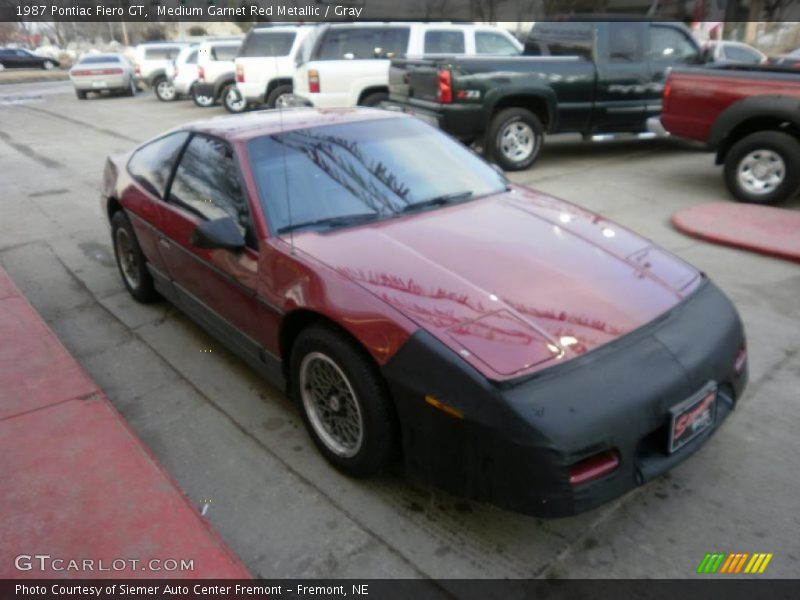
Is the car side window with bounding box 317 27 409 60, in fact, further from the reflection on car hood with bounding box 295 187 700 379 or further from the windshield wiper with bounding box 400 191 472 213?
the reflection on car hood with bounding box 295 187 700 379

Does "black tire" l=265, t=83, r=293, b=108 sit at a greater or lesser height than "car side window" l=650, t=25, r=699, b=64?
lesser

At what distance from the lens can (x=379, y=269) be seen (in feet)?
8.94

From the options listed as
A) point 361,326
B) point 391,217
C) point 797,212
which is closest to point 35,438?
point 361,326

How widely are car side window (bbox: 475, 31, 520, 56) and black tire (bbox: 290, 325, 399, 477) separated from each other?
8987mm

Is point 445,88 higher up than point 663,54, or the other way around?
point 663,54

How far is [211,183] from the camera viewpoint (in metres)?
3.57

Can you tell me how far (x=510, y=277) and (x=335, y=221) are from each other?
0.97 metres

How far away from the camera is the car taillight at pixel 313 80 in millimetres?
10109

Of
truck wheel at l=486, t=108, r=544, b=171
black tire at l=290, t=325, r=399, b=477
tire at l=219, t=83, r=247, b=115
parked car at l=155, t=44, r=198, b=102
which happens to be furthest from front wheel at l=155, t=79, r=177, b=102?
black tire at l=290, t=325, r=399, b=477

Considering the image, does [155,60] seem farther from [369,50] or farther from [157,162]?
[157,162]

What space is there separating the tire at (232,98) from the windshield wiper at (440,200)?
12607 millimetres

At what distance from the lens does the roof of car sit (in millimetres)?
3559

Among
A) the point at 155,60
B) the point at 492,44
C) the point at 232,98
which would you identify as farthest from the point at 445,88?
the point at 155,60

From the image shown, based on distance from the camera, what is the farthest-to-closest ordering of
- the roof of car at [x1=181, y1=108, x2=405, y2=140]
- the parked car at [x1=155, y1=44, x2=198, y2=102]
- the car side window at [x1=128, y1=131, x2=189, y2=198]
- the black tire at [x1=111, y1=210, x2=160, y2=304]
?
the parked car at [x1=155, y1=44, x2=198, y2=102]
the black tire at [x1=111, y1=210, x2=160, y2=304]
the car side window at [x1=128, y1=131, x2=189, y2=198]
the roof of car at [x1=181, y1=108, x2=405, y2=140]
